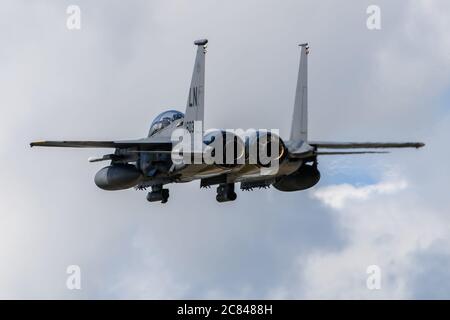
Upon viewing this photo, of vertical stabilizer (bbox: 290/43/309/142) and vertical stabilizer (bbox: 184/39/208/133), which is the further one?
vertical stabilizer (bbox: 290/43/309/142)

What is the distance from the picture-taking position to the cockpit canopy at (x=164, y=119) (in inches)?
1873

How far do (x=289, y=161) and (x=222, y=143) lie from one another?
2.93m

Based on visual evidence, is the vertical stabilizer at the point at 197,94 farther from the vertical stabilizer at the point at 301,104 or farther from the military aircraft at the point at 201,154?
the vertical stabilizer at the point at 301,104

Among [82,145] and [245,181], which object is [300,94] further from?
[82,145]

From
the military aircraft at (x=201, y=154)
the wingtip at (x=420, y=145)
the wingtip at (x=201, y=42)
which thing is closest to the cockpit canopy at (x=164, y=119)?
the military aircraft at (x=201, y=154)

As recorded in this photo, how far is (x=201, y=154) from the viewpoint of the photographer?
43594mm

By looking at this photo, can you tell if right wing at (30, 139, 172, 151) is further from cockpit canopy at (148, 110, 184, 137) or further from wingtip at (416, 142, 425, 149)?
wingtip at (416, 142, 425, 149)

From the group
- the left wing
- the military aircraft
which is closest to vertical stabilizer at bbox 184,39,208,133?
the military aircraft

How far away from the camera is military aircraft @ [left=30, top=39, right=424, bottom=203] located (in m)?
44.2
